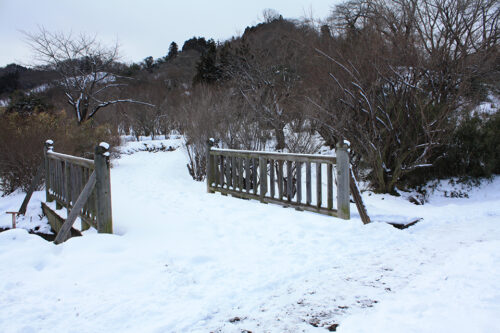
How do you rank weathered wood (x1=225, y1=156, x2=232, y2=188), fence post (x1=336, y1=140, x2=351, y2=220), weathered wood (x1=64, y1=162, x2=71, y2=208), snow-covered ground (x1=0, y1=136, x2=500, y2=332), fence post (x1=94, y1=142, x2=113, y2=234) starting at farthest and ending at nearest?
weathered wood (x1=225, y1=156, x2=232, y2=188) < weathered wood (x1=64, y1=162, x2=71, y2=208) < fence post (x1=336, y1=140, x2=351, y2=220) < fence post (x1=94, y1=142, x2=113, y2=234) < snow-covered ground (x1=0, y1=136, x2=500, y2=332)

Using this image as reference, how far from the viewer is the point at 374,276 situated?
3.67 metres

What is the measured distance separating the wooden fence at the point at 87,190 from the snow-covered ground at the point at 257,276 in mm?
354

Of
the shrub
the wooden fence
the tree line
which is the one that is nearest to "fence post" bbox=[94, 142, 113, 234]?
the wooden fence

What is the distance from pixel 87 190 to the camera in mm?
4770

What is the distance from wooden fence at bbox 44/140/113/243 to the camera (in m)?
4.71

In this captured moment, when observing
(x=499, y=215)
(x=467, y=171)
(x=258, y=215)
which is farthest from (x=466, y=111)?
(x=258, y=215)

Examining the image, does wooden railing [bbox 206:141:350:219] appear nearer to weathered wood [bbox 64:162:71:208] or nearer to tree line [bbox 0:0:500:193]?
tree line [bbox 0:0:500:193]

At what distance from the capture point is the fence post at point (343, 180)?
Answer: 545 centimetres

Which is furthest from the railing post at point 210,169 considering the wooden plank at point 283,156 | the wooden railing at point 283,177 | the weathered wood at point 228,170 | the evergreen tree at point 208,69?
the evergreen tree at point 208,69

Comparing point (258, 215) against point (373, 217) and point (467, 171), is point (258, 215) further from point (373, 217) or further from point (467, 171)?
point (467, 171)

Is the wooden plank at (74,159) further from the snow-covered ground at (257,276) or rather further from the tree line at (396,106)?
the tree line at (396,106)

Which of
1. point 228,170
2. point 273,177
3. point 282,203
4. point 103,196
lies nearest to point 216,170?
point 228,170

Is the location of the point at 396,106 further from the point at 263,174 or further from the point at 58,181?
the point at 58,181

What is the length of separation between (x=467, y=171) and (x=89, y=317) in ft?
32.8
